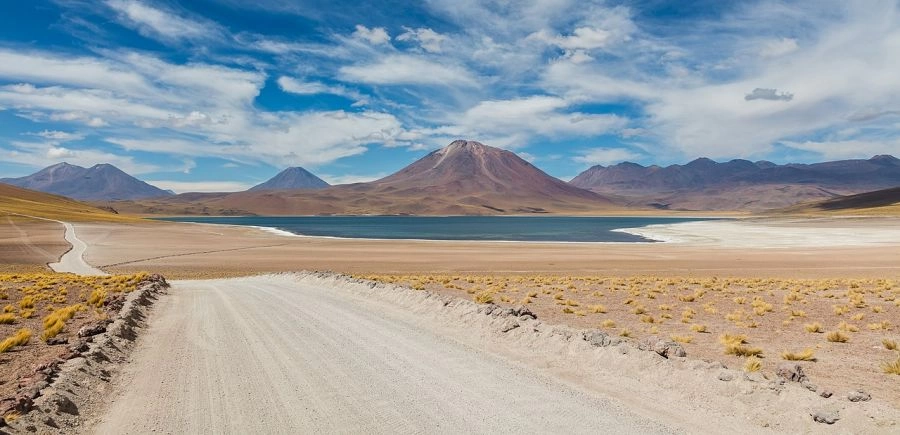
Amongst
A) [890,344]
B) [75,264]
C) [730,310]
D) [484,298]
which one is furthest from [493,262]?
[75,264]

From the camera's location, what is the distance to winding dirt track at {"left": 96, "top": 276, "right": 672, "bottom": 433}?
6.66 m

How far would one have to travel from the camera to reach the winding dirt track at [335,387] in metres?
6.66

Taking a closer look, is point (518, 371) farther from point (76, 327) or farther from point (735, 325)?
point (76, 327)

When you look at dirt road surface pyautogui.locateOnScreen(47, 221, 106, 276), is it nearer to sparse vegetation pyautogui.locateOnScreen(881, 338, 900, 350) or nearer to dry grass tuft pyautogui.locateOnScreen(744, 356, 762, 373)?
dry grass tuft pyautogui.locateOnScreen(744, 356, 762, 373)

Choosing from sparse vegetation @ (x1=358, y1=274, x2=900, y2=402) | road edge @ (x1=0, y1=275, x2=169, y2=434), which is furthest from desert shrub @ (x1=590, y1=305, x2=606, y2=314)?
road edge @ (x1=0, y1=275, x2=169, y2=434)

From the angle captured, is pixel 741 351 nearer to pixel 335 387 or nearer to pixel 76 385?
pixel 335 387

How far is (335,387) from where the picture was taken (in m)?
8.02

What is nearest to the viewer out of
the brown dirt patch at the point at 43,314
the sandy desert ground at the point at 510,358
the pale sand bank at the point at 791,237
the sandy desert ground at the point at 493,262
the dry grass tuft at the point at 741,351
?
the sandy desert ground at the point at 510,358

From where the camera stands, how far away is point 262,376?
862 centimetres

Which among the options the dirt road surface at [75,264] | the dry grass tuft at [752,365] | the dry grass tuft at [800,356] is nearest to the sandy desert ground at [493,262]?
the dirt road surface at [75,264]

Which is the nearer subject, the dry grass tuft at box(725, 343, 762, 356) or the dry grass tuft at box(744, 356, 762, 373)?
the dry grass tuft at box(744, 356, 762, 373)

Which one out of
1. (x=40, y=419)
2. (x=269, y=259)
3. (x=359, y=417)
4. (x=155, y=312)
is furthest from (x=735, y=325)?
(x=269, y=259)

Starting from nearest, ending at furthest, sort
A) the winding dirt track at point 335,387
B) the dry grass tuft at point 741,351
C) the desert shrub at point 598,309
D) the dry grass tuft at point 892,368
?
1. the winding dirt track at point 335,387
2. the dry grass tuft at point 892,368
3. the dry grass tuft at point 741,351
4. the desert shrub at point 598,309

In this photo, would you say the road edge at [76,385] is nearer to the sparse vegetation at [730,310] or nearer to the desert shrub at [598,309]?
the sparse vegetation at [730,310]
